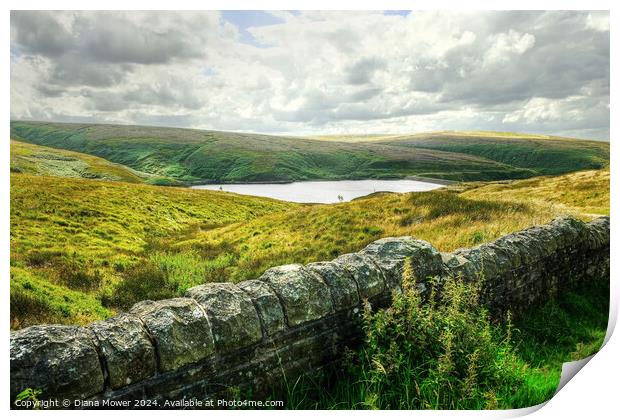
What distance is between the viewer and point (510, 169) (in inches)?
340

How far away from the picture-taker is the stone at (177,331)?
3.01 m

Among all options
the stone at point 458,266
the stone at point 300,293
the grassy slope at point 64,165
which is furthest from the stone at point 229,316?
the grassy slope at point 64,165

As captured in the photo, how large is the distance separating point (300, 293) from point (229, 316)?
2.24 feet

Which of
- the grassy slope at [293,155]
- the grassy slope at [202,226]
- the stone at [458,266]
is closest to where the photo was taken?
the stone at [458,266]

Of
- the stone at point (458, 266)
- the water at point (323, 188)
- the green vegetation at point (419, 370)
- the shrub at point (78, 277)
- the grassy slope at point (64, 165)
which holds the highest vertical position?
the grassy slope at point (64, 165)

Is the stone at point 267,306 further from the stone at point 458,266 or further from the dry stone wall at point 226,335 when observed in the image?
the stone at point 458,266

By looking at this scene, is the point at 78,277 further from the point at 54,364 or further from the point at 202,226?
the point at 54,364

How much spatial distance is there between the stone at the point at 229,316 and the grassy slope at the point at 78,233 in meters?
2.31

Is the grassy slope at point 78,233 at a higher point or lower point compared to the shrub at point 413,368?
higher

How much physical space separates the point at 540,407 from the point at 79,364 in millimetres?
4435

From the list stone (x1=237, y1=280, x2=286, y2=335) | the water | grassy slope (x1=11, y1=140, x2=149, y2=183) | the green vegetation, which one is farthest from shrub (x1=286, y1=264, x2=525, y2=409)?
grassy slope (x1=11, y1=140, x2=149, y2=183)

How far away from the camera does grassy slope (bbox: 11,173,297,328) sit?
481cm

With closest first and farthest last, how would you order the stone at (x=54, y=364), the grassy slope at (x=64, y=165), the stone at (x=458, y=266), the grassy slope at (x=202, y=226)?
Answer: the stone at (x=54, y=364) → the stone at (x=458, y=266) → the grassy slope at (x=202, y=226) → the grassy slope at (x=64, y=165)

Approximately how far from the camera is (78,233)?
19.1 feet
